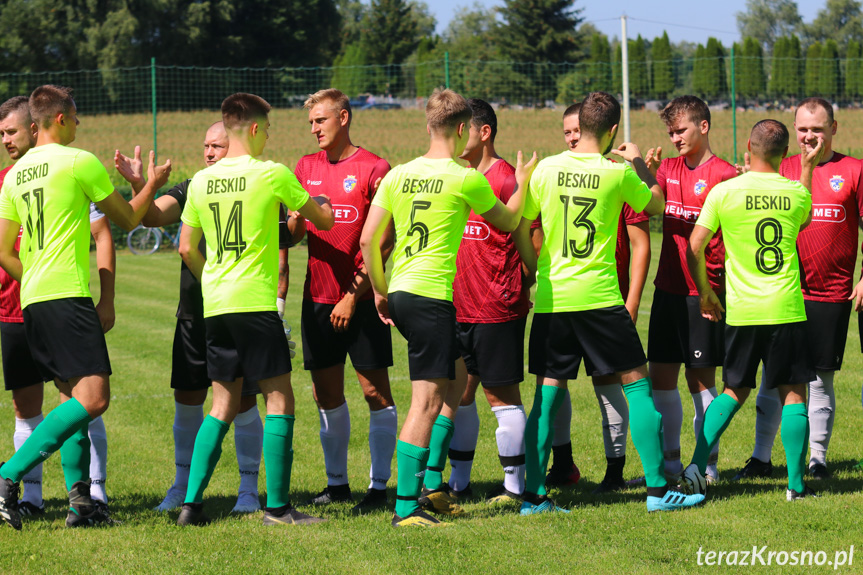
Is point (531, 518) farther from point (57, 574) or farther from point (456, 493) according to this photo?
point (57, 574)

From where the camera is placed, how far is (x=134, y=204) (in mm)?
5203

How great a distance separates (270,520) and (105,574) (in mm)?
981

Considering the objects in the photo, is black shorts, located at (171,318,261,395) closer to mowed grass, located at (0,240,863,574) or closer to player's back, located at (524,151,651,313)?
mowed grass, located at (0,240,863,574)

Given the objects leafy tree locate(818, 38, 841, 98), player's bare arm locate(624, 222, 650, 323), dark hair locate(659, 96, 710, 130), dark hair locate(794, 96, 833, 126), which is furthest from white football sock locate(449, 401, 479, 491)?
leafy tree locate(818, 38, 841, 98)

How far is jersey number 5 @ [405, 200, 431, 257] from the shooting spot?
4875 mm

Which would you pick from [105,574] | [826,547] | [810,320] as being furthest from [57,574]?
[810,320]

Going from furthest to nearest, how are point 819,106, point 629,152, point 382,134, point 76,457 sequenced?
point 382,134, point 819,106, point 629,152, point 76,457

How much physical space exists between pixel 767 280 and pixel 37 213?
4.07 m

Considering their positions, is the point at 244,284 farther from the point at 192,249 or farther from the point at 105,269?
the point at 105,269

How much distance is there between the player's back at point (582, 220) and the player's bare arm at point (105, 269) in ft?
7.99

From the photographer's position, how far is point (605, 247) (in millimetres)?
5039

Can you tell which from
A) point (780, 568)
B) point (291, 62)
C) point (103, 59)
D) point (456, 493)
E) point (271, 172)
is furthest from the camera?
point (291, 62)

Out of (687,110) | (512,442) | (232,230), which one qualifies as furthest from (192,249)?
(687,110)

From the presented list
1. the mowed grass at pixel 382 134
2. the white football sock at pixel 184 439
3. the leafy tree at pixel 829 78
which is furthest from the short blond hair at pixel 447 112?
the leafy tree at pixel 829 78
